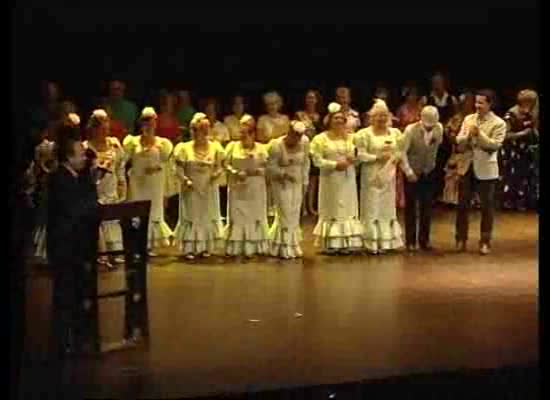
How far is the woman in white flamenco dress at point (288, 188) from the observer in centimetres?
930

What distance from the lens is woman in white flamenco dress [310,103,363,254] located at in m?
9.55

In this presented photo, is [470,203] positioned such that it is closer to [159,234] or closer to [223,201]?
[223,201]

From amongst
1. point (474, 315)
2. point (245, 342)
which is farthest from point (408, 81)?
point (245, 342)

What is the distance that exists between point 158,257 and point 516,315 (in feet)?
7.43

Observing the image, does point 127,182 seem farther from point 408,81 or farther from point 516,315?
point 516,315

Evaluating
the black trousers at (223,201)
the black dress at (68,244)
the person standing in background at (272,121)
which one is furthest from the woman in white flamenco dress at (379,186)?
the black dress at (68,244)

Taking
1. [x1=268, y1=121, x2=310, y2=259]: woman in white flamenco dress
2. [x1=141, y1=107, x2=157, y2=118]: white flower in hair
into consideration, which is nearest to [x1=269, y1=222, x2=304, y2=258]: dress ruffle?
[x1=268, y1=121, x2=310, y2=259]: woman in white flamenco dress

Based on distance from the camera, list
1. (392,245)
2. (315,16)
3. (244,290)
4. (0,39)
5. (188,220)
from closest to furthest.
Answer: (0,39)
(315,16)
(244,290)
(188,220)
(392,245)

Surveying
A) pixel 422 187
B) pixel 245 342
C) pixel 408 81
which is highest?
pixel 408 81

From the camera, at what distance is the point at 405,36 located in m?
7.68

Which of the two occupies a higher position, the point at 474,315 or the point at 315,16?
the point at 315,16

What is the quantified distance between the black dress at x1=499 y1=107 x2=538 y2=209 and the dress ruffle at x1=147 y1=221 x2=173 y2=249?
86.6 inches

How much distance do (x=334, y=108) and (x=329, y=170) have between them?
0.83 m

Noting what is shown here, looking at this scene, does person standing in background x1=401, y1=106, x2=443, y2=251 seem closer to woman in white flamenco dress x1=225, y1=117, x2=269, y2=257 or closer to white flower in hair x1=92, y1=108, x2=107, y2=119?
woman in white flamenco dress x1=225, y1=117, x2=269, y2=257
